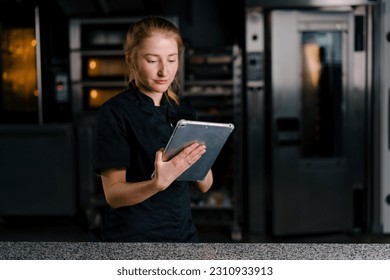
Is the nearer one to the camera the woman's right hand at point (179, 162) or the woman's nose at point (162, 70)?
the woman's right hand at point (179, 162)

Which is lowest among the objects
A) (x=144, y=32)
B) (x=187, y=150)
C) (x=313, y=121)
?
(x=313, y=121)

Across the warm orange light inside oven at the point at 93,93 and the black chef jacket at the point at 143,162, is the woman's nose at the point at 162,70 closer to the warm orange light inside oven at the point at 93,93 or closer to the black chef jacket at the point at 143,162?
the black chef jacket at the point at 143,162

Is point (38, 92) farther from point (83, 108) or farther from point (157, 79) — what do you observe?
point (157, 79)

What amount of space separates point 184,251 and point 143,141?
1.92 feet

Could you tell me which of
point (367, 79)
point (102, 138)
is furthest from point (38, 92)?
point (102, 138)

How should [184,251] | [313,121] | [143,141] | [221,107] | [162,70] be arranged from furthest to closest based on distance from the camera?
[221,107] < [313,121] < [143,141] < [162,70] < [184,251]

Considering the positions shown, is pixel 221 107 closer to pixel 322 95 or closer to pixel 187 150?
pixel 322 95

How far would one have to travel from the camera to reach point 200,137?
36.2 inches

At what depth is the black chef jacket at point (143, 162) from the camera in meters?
1.18

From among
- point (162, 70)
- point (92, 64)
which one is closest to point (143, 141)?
point (162, 70)

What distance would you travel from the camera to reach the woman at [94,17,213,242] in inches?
43.4

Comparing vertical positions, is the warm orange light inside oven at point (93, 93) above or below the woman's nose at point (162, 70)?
below

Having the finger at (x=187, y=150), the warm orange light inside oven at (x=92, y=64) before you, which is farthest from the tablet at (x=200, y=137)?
the warm orange light inside oven at (x=92, y=64)
